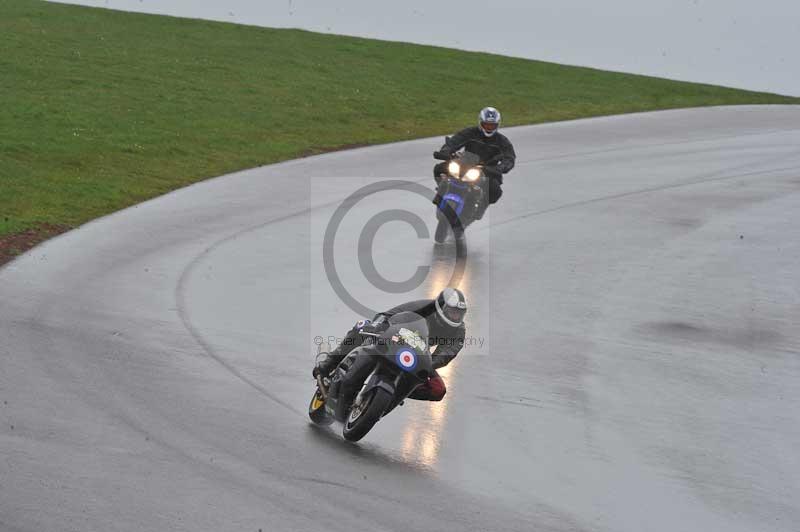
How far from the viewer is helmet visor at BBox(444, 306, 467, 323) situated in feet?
36.0

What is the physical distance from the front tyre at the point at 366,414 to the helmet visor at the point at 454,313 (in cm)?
92

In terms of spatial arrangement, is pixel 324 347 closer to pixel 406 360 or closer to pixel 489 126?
pixel 406 360

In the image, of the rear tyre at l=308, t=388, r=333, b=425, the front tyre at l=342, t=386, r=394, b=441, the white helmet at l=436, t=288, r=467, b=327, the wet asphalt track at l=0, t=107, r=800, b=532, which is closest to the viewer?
the wet asphalt track at l=0, t=107, r=800, b=532

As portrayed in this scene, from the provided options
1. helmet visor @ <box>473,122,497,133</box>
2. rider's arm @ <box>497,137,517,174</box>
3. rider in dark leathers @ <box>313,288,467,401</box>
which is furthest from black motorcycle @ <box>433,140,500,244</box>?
rider in dark leathers @ <box>313,288,467,401</box>

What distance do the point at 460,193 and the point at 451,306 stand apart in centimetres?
898

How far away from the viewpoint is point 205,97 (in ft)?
109

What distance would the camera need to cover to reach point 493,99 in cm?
3753

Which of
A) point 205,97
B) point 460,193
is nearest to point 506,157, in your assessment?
point 460,193

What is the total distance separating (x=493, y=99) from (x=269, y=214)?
17.1 m

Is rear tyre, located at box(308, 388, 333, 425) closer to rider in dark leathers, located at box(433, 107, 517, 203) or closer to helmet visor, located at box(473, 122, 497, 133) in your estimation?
rider in dark leathers, located at box(433, 107, 517, 203)

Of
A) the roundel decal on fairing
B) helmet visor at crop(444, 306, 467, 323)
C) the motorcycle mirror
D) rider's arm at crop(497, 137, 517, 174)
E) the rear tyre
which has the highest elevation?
rider's arm at crop(497, 137, 517, 174)

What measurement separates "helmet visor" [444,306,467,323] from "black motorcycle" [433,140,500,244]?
8735 mm

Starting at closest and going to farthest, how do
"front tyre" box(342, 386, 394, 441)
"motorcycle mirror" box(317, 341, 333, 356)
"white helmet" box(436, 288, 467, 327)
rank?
"front tyre" box(342, 386, 394, 441) → "white helmet" box(436, 288, 467, 327) → "motorcycle mirror" box(317, 341, 333, 356)

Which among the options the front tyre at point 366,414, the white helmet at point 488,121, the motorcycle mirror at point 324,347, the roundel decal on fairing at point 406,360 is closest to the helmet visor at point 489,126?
the white helmet at point 488,121
